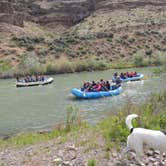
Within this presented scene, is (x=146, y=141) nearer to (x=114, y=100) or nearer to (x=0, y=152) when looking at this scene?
(x=0, y=152)

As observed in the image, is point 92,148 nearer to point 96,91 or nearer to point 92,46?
point 96,91

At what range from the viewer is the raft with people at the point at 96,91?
1059 inches

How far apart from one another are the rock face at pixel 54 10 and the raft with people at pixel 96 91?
65201 mm

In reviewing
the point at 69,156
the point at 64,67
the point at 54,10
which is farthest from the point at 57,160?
the point at 54,10

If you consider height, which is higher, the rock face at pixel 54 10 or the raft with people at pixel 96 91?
the rock face at pixel 54 10

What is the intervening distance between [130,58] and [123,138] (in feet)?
168

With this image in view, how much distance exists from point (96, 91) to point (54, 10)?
2894 inches

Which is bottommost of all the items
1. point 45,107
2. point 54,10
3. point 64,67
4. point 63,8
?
point 45,107

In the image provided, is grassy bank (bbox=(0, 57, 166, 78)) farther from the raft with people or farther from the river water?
the raft with people

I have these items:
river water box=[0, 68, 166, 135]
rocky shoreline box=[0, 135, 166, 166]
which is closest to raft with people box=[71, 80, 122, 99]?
river water box=[0, 68, 166, 135]

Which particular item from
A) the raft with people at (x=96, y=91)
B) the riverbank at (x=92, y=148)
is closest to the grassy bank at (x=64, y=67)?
the raft with people at (x=96, y=91)

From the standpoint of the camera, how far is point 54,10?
323ft

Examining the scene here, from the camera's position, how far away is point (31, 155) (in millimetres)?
9273

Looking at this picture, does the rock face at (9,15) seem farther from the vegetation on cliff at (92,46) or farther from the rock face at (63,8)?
the rock face at (63,8)
